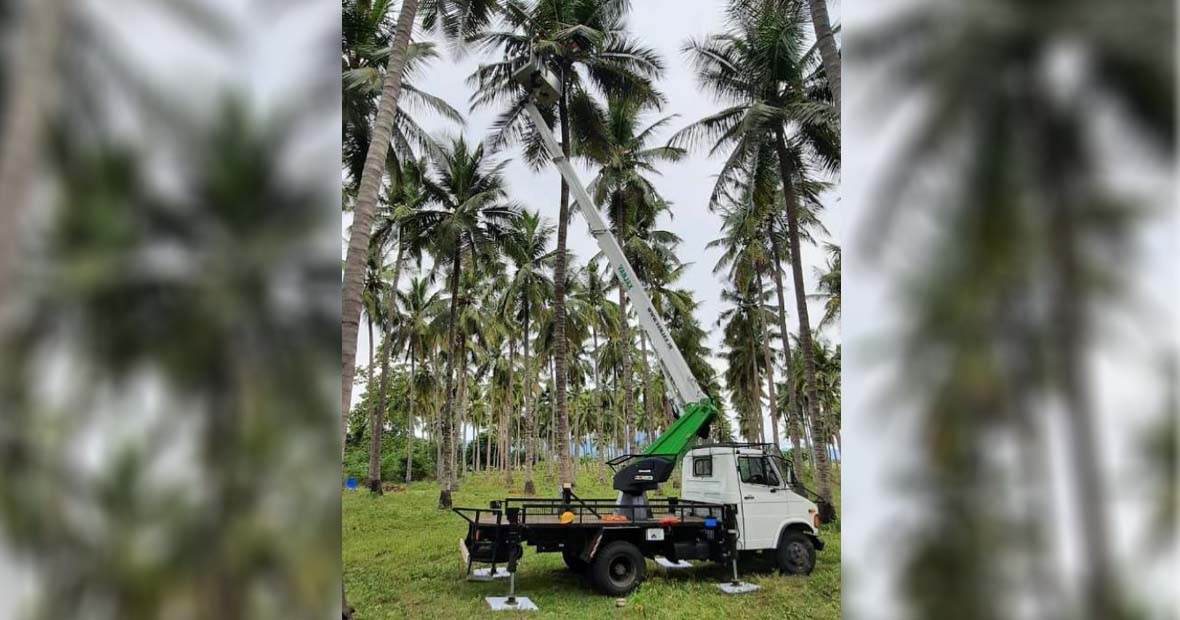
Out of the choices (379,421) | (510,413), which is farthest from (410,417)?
(379,421)

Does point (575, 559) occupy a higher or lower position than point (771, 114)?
lower

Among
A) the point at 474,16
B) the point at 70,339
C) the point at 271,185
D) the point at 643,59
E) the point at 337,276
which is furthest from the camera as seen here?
the point at 643,59

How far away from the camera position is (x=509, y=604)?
20.3 feet

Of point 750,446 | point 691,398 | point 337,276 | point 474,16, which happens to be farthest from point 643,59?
point 337,276

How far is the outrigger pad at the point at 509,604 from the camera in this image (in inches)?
238

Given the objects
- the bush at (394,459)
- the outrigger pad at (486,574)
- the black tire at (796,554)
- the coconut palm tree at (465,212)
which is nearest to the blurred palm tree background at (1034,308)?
the outrigger pad at (486,574)

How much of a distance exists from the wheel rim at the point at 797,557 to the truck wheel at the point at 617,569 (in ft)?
5.91

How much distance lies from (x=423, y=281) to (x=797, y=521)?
17.6 m

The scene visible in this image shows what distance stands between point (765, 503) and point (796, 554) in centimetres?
68

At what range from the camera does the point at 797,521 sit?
24.8 ft

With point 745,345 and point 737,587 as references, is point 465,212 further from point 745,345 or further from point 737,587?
point 745,345

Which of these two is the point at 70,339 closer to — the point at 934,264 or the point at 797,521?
the point at 934,264

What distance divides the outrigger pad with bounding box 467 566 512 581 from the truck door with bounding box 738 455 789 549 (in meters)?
2.69

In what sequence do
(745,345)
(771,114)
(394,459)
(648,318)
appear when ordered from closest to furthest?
(648,318) < (771,114) < (745,345) < (394,459)
